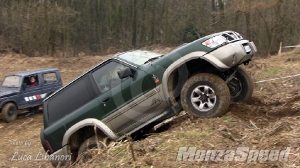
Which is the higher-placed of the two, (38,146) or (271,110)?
(271,110)

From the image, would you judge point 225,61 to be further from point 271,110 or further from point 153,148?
point 153,148

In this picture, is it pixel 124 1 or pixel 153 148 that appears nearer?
pixel 153 148

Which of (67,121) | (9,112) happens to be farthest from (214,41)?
(9,112)

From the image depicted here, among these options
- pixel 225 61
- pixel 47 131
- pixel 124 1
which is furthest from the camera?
pixel 124 1

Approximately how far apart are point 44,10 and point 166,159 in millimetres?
26136

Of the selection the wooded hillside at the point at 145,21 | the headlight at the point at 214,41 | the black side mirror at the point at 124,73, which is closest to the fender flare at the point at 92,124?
the black side mirror at the point at 124,73

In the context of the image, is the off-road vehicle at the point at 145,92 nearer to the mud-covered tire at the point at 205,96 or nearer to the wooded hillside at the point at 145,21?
the mud-covered tire at the point at 205,96

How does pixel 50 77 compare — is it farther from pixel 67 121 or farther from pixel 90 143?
pixel 90 143

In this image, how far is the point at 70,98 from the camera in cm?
632

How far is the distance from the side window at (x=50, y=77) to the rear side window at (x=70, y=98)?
734cm

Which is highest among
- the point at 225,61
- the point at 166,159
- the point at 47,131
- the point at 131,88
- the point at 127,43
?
the point at 225,61

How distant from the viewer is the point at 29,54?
2909 centimetres

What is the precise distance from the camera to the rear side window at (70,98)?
6.18m

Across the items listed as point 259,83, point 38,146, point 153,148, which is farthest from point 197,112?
point 38,146
